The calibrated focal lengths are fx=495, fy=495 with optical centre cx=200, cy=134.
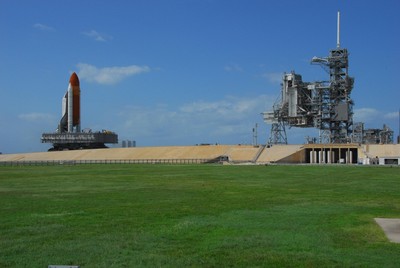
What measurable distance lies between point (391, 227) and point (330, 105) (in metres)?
93.7

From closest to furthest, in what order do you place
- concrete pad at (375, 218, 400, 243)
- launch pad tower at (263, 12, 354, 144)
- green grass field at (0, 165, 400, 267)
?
green grass field at (0, 165, 400, 267), concrete pad at (375, 218, 400, 243), launch pad tower at (263, 12, 354, 144)

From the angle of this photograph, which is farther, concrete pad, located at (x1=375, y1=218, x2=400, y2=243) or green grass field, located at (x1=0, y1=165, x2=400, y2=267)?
concrete pad, located at (x1=375, y1=218, x2=400, y2=243)

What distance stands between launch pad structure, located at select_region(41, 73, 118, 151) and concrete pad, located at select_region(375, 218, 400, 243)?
111104 millimetres

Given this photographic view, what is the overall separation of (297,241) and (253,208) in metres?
6.64

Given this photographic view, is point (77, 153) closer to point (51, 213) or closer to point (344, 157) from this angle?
point (344, 157)

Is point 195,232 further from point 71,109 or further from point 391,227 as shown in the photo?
point 71,109

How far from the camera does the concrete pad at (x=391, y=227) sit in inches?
506

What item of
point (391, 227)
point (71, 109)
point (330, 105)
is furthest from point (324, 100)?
point (391, 227)

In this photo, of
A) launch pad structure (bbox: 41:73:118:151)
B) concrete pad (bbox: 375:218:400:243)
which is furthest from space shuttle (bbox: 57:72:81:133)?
concrete pad (bbox: 375:218:400:243)

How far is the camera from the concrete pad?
42.1ft

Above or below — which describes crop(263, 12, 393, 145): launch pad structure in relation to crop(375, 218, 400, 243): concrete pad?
above

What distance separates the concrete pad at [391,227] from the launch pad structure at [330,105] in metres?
90.0

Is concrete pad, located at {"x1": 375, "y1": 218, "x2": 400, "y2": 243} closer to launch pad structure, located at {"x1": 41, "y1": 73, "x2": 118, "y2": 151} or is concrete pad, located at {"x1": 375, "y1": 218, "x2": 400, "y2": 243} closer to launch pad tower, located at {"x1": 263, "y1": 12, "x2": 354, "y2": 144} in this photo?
launch pad tower, located at {"x1": 263, "y1": 12, "x2": 354, "y2": 144}

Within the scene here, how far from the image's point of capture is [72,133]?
122438mm
